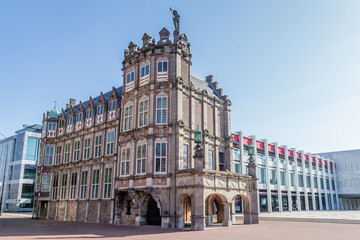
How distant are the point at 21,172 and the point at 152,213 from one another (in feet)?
174

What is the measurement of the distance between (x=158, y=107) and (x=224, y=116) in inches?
409

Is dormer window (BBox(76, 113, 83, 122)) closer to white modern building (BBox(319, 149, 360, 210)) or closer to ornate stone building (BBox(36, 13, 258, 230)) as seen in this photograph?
ornate stone building (BBox(36, 13, 258, 230))

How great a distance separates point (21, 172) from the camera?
7181 centimetres

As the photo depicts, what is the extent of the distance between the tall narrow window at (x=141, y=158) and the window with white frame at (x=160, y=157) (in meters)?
1.68

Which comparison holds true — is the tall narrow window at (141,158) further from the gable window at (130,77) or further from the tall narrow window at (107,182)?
the gable window at (130,77)

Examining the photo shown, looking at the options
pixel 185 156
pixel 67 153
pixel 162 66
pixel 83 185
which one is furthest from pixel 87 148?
pixel 162 66

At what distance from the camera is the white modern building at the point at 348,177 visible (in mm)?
87562

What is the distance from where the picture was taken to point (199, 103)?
3484 cm

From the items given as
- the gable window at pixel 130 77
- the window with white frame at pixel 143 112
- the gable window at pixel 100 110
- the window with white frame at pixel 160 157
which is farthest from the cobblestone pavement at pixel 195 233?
the gable window at pixel 100 110

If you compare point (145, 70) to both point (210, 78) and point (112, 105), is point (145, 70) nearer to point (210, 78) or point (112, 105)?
point (112, 105)

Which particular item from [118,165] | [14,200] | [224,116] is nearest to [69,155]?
[118,165]

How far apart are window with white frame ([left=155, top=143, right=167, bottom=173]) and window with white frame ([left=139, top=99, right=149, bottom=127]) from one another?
3.28m

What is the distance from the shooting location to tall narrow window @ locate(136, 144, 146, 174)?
31000 mm

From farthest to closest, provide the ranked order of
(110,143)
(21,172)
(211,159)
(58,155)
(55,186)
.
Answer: (21,172) < (58,155) < (55,186) < (110,143) < (211,159)
